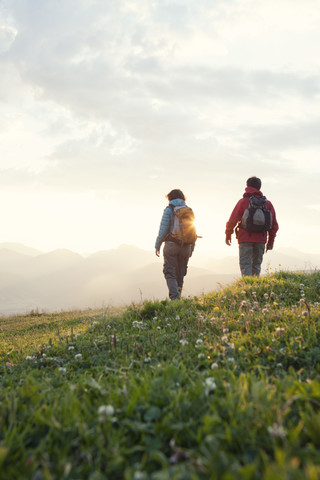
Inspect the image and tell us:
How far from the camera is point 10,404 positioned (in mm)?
2670

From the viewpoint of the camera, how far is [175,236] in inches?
446

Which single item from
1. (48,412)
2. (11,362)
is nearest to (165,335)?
(11,362)

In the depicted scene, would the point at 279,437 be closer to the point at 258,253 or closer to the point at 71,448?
the point at 71,448

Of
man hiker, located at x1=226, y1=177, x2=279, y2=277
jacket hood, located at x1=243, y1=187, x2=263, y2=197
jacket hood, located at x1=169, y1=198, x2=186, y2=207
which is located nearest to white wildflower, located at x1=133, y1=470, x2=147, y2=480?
man hiker, located at x1=226, y1=177, x2=279, y2=277

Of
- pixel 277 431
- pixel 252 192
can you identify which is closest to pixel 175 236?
pixel 252 192

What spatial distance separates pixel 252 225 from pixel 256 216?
Result: 0.34 m

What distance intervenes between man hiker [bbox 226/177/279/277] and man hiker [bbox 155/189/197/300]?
150 centimetres

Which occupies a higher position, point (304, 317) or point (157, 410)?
point (304, 317)

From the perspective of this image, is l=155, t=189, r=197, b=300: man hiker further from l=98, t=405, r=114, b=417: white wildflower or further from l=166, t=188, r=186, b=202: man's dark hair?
l=98, t=405, r=114, b=417: white wildflower

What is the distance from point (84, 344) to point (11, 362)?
48.0 inches

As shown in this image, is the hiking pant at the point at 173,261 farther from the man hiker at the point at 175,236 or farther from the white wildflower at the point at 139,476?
the white wildflower at the point at 139,476

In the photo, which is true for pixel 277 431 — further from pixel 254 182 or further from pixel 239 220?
pixel 254 182

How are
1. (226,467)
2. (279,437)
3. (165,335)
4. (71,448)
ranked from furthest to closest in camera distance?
1. (165,335)
2. (71,448)
3. (279,437)
4. (226,467)

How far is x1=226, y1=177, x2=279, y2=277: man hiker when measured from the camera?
10805 millimetres
